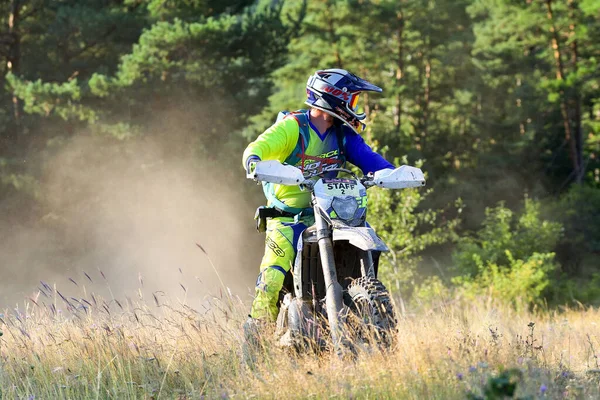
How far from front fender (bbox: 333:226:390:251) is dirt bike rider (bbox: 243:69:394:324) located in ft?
2.21

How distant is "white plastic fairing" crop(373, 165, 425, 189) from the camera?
580cm

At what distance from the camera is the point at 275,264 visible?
6152mm

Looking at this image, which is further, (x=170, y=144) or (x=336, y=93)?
(x=170, y=144)

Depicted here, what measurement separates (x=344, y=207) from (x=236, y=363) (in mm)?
1243

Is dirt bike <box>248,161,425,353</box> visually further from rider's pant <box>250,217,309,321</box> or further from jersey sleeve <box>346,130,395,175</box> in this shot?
jersey sleeve <box>346,130,395,175</box>

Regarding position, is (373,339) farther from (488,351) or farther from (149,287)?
(149,287)

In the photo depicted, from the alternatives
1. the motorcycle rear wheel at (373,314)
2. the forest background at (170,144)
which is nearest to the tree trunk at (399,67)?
the forest background at (170,144)

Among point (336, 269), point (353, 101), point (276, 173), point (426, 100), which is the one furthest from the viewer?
point (426, 100)

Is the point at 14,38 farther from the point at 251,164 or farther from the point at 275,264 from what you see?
the point at 251,164

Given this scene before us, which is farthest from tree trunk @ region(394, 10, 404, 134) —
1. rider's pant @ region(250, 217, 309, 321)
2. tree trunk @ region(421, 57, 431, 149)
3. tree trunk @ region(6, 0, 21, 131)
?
rider's pant @ region(250, 217, 309, 321)

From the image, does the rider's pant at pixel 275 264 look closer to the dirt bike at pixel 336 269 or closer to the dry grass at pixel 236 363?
the dirt bike at pixel 336 269

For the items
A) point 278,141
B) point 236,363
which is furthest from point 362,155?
point 236,363

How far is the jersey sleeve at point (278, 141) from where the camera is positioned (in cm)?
592

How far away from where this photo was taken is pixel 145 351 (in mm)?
6113
